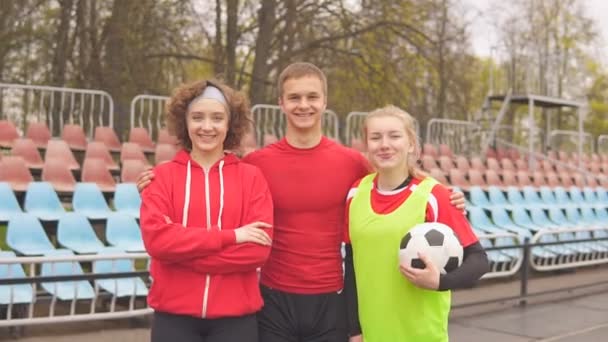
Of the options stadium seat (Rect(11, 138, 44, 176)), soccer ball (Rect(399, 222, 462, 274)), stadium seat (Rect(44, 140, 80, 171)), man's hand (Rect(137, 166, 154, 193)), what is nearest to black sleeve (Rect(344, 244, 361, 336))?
soccer ball (Rect(399, 222, 462, 274))

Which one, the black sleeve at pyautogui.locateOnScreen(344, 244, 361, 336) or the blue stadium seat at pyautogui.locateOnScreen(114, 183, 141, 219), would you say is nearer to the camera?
the black sleeve at pyautogui.locateOnScreen(344, 244, 361, 336)

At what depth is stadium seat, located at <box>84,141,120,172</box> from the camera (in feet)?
28.5

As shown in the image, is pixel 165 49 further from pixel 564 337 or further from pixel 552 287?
pixel 564 337

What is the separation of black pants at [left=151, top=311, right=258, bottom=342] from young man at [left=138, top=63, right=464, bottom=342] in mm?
250

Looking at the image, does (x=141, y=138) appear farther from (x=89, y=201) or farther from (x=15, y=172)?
(x=89, y=201)

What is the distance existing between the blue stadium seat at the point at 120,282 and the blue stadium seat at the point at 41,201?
1.12 meters

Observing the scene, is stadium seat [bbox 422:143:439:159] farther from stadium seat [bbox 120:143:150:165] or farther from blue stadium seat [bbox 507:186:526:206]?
stadium seat [bbox 120:143:150:165]

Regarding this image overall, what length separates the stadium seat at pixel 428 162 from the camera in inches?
461

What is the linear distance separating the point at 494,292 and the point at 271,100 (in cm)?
904

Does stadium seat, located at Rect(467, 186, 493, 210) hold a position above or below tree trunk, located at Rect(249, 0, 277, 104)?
below

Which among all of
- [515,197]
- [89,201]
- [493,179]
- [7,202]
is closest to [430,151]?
[493,179]

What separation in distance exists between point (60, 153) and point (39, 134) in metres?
1.32

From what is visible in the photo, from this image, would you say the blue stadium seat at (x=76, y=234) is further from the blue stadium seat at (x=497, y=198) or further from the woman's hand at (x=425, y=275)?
the blue stadium seat at (x=497, y=198)

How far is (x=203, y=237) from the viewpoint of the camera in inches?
96.6
